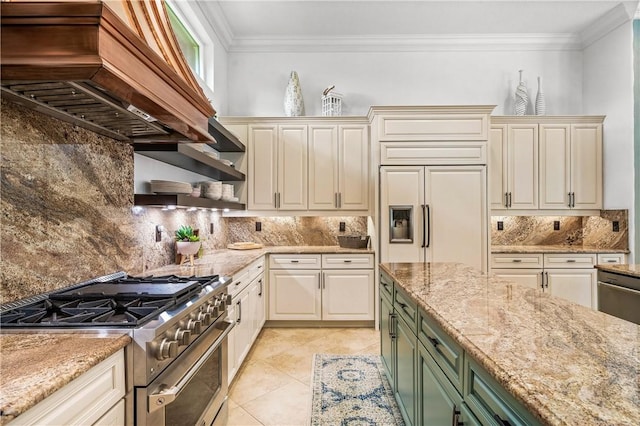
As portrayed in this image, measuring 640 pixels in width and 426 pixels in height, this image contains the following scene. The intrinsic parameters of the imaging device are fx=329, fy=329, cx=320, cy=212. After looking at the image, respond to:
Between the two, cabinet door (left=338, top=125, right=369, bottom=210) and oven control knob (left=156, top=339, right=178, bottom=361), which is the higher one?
cabinet door (left=338, top=125, right=369, bottom=210)

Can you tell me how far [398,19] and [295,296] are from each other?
3.63m

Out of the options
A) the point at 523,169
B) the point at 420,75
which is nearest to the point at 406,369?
the point at 523,169

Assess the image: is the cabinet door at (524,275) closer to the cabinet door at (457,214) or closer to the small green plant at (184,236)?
the cabinet door at (457,214)

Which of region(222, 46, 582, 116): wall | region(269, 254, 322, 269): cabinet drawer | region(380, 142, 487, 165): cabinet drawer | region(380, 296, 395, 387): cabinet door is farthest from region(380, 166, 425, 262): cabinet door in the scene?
region(380, 296, 395, 387): cabinet door

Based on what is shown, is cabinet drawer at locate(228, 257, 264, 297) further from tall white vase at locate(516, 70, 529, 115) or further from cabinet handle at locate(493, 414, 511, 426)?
tall white vase at locate(516, 70, 529, 115)

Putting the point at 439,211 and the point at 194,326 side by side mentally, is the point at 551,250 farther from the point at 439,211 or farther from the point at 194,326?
the point at 194,326

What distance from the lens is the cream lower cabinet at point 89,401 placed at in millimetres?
834

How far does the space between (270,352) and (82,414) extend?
2.45 metres

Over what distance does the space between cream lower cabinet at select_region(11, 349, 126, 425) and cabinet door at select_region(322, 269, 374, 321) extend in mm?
2902

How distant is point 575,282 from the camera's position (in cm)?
396

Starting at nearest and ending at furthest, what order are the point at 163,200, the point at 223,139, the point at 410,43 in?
the point at 163,200
the point at 223,139
the point at 410,43

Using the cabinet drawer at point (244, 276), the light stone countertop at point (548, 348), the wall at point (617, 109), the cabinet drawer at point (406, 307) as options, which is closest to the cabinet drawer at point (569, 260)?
the wall at point (617, 109)

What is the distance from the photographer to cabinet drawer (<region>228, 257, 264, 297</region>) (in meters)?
2.55

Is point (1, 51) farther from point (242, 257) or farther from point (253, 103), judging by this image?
point (253, 103)
